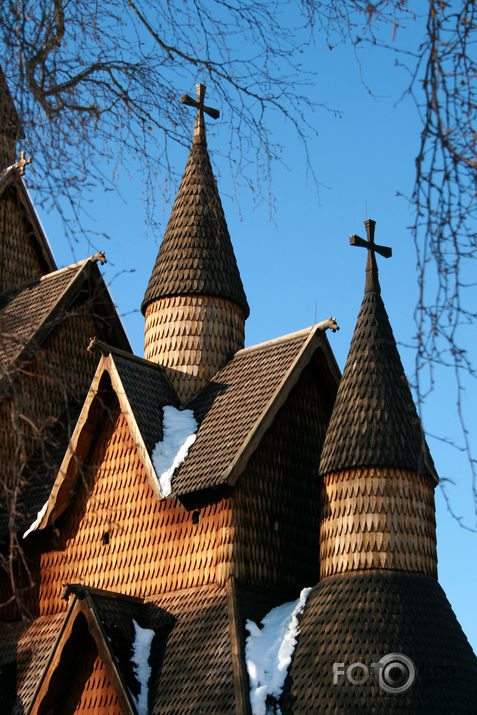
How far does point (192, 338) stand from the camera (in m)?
17.4

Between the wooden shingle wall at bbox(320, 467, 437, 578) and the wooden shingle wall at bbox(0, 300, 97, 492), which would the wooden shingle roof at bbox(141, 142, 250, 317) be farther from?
the wooden shingle wall at bbox(320, 467, 437, 578)

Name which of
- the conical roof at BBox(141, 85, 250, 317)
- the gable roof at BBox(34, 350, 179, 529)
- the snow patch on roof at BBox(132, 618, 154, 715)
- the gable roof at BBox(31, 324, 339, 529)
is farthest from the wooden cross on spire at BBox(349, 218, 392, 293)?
the snow patch on roof at BBox(132, 618, 154, 715)

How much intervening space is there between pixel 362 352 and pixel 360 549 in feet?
9.05

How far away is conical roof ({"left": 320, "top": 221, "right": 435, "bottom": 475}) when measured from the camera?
14117 millimetres

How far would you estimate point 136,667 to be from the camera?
13930 mm

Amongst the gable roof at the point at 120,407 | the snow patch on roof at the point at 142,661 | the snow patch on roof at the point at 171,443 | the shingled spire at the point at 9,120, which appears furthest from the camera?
the gable roof at the point at 120,407

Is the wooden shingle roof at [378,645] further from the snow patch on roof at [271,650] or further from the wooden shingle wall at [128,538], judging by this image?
the wooden shingle wall at [128,538]

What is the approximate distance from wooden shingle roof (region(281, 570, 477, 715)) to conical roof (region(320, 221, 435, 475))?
1.44m

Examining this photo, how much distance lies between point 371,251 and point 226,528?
4510mm

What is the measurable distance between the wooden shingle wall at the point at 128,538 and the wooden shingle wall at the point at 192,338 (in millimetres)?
1343

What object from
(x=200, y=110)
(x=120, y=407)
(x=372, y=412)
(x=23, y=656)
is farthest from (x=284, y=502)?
(x=200, y=110)

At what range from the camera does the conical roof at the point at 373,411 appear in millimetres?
14117

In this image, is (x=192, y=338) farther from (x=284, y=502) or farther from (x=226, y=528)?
(x=226, y=528)

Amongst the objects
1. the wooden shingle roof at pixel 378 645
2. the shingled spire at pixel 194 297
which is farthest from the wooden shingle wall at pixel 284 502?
the shingled spire at pixel 194 297
